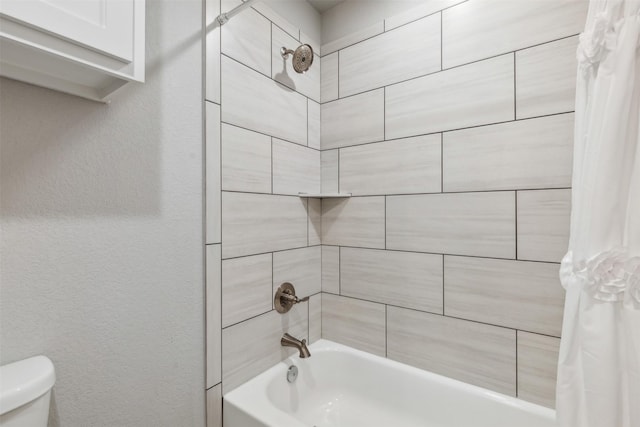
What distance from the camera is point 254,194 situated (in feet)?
4.71

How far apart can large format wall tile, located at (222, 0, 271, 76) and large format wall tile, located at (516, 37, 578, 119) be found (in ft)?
3.53

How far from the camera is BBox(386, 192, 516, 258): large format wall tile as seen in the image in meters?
1.31

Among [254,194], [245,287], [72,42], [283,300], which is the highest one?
[72,42]

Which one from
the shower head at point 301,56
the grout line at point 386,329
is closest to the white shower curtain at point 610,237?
the grout line at point 386,329

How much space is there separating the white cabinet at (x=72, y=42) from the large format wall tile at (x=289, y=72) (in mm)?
823

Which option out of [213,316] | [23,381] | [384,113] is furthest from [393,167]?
[23,381]

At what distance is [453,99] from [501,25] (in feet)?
1.06

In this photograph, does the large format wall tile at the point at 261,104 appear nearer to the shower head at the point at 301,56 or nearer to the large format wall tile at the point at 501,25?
the shower head at the point at 301,56

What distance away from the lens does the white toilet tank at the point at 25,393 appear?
661mm

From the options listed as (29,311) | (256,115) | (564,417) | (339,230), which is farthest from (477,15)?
(29,311)

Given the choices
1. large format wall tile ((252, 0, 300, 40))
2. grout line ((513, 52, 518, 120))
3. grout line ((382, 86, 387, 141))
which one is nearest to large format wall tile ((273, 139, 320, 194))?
grout line ((382, 86, 387, 141))

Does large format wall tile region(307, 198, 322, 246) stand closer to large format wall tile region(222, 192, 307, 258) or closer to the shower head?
large format wall tile region(222, 192, 307, 258)

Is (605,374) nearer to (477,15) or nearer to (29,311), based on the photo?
(477,15)

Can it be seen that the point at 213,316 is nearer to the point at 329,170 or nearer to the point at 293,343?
the point at 293,343
